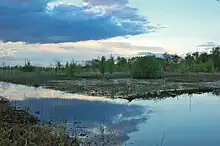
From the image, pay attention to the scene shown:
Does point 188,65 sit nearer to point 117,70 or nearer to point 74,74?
point 117,70

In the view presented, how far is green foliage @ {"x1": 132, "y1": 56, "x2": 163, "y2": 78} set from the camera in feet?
286

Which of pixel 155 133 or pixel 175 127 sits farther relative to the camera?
pixel 175 127

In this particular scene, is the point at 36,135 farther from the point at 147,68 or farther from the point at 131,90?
the point at 147,68

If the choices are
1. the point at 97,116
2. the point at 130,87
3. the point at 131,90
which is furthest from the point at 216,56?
the point at 97,116

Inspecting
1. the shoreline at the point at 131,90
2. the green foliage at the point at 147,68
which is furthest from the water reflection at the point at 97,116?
the green foliage at the point at 147,68

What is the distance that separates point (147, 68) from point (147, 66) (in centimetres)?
93

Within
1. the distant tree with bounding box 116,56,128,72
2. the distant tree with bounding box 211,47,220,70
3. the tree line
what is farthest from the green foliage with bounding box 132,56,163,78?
the distant tree with bounding box 211,47,220,70

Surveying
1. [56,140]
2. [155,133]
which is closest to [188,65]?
[155,133]

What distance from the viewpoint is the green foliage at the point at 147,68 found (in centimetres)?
8719

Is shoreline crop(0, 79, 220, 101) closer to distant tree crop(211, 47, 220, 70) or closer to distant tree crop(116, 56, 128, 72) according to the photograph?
distant tree crop(211, 47, 220, 70)

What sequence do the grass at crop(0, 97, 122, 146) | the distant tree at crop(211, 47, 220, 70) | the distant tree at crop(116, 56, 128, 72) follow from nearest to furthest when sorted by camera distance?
the grass at crop(0, 97, 122, 146) → the distant tree at crop(211, 47, 220, 70) → the distant tree at crop(116, 56, 128, 72)

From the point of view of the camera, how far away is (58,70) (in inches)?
5118

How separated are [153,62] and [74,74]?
2628 cm

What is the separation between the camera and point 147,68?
87.6 metres
